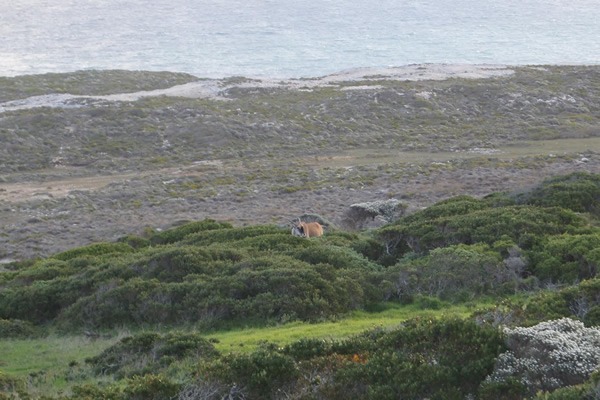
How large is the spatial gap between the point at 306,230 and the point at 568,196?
23.8 feet

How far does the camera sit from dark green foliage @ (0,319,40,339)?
18281mm

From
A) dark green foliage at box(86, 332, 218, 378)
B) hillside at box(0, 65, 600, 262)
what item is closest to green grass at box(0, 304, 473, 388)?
dark green foliage at box(86, 332, 218, 378)

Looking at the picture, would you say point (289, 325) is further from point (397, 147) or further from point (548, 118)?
point (548, 118)

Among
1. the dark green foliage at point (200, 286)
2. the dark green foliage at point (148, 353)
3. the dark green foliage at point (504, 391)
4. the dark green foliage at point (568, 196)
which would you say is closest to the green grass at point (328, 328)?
the dark green foliage at point (200, 286)

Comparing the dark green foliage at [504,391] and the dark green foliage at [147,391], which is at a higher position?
the dark green foliage at [504,391]

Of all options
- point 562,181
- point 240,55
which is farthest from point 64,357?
point 240,55

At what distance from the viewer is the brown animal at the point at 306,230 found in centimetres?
2497

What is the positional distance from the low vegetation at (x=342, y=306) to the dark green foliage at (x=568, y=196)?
0.18 feet

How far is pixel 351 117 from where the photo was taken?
55.4 meters

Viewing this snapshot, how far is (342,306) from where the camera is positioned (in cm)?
1805

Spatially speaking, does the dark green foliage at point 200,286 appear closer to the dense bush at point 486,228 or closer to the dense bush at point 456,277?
the dense bush at point 456,277

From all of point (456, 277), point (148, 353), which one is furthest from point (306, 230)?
point (148, 353)

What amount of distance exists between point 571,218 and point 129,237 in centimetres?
1320

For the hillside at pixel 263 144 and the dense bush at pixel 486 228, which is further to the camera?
the hillside at pixel 263 144
